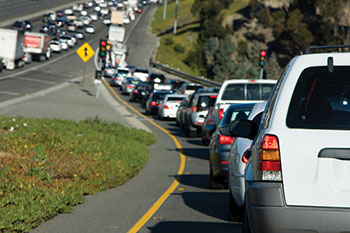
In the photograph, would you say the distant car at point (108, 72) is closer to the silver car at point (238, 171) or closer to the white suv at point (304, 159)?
the silver car at point (238, 171)

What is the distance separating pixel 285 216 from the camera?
563 cm

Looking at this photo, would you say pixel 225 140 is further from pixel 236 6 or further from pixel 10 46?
pixel 236 6

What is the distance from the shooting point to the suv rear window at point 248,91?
2086 cm

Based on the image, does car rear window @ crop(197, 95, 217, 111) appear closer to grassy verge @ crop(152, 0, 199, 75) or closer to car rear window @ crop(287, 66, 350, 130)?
car rear window @ crop(287, 66, 350, 130)

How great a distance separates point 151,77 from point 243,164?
A: 55916 mm

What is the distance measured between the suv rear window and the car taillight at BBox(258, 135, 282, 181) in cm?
1490

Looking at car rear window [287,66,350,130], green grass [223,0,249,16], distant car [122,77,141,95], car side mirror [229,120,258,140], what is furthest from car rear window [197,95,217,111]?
green grass [223,0,249,16]

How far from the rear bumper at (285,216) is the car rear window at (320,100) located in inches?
21.1

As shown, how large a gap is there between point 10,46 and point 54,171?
53738 millimetres

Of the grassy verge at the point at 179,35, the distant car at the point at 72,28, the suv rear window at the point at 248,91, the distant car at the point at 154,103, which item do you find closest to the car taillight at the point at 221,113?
the suv rear window at the point at 248,91

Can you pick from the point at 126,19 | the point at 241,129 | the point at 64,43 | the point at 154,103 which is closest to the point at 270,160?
the point at 241,129

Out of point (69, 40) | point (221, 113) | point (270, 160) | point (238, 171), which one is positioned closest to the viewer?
point (270, 160)

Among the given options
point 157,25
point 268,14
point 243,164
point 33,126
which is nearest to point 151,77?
point 33,126

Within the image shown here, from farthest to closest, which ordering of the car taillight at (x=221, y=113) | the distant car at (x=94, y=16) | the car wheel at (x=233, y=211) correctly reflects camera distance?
the distant car at (x=94, y=16) < the car taillight at (x=221, y=113) < the car wheel at (x=233, y=211)
